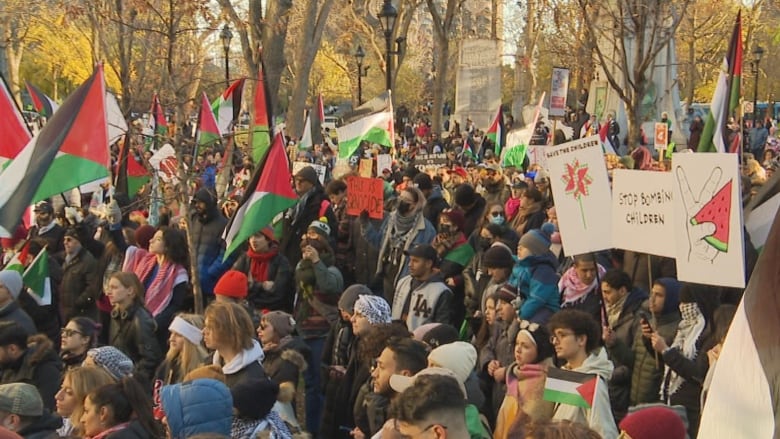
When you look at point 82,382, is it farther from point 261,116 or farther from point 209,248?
point 261,116

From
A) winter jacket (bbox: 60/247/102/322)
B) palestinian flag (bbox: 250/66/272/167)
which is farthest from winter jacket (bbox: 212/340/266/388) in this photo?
palestinian flag (bbox: 250/66/272/167)

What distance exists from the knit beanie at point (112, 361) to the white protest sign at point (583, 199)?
2.83 metres

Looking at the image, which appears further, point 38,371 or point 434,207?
point 434,207

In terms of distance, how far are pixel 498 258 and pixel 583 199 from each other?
104 cm

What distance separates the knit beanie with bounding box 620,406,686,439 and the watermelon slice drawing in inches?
68.2

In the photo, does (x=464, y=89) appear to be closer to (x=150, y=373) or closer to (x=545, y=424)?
(x=150, y=373)

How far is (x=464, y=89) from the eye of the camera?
138ft

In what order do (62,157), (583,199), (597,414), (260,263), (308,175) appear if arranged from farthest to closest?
(308,175), (260,263), (62,157), (583,199), (597,414)

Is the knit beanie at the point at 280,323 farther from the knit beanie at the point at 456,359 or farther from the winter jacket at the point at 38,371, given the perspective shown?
the knit beanie at the point at 456,359

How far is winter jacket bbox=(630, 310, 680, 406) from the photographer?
6.85 metres

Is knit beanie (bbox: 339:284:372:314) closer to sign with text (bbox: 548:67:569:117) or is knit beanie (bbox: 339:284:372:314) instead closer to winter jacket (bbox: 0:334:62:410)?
winter jacket (bbox: 0:334:62:410)

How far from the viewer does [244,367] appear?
249 inches

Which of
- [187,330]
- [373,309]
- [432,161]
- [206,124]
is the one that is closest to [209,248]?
[187,330]

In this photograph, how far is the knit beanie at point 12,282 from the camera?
27.3 feet
